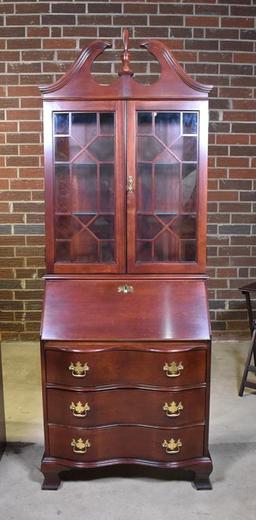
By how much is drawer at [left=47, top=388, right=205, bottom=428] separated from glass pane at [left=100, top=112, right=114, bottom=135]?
3.71ft

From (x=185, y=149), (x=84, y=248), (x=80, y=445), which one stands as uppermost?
(x=185, y=149)

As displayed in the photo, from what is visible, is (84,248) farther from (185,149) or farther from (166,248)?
(185,149)

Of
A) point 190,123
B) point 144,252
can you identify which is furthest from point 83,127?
point 144,252

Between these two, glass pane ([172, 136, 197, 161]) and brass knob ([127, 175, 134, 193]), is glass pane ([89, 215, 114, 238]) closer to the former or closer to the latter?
brass knob ([127, 175, 134, 193])

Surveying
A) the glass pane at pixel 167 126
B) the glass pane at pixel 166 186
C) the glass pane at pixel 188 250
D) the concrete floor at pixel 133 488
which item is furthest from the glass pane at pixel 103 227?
the concrete floor at pixel 133 488

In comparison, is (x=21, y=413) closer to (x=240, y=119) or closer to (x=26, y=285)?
(x=26, y=285)

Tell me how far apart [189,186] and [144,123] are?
0.35m

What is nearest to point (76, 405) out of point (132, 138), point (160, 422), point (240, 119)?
point (160, 422)

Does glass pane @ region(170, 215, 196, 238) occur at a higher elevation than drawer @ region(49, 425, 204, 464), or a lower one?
higher

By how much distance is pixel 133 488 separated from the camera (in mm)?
2113

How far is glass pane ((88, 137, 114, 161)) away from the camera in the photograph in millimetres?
2135

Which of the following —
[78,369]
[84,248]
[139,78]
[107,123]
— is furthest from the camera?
[139,78]

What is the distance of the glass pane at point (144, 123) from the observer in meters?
2.11

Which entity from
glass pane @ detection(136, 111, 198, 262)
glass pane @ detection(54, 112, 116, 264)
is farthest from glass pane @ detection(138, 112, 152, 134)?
glass pane @ detection(54, 112, 116, 264)
